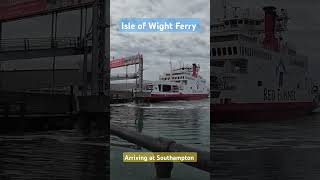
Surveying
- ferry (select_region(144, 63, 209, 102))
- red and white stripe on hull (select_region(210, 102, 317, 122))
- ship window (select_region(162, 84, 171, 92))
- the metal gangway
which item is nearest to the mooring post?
ferry (select_region(144, 63, 209, 102))

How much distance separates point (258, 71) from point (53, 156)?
285 centimetres

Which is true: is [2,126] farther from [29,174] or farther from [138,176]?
[138,176]

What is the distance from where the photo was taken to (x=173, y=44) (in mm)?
2912

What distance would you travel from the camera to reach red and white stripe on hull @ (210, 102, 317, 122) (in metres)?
3.87

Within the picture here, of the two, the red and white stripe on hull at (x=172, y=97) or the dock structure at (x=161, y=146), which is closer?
the dock structure at (x=161, y=146)

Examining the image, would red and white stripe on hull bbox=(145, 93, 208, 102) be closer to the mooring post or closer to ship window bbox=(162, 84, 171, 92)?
ship window bbox=(162, 84, 171, 92)

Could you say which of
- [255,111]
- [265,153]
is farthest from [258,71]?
[265,153]

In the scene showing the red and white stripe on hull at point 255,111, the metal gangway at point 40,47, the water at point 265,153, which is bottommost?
the water at point 265,153

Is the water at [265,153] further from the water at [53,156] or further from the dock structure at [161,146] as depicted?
the water at [53,156]

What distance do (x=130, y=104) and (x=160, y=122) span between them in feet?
0.94

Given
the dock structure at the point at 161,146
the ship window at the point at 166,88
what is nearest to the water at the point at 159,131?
the dock structure at the point at 161,146

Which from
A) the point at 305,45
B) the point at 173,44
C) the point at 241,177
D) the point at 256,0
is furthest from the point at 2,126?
the point at 305,45

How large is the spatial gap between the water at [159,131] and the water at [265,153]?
1.94 feet

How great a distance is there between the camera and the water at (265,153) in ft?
12.0
